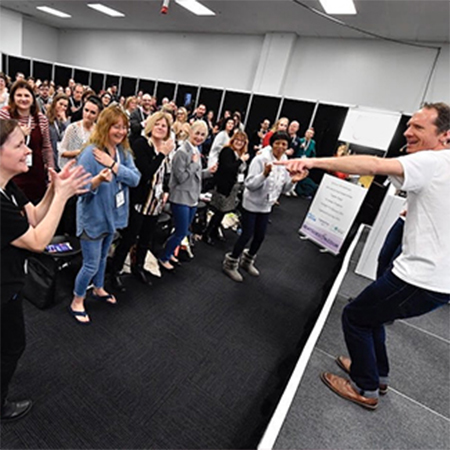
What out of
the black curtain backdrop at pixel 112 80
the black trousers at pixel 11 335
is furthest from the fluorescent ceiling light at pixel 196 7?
the black trousers at pixel 11 335

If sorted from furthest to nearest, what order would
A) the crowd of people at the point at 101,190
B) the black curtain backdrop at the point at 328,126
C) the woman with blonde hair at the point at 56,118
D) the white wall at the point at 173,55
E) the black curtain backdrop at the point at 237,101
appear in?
the white wall at the point at 173,55 < the black curtain backdrop at the point at 237,101 < the black curtain backdrop at the point at 328,126 < the woman with blonde hair at the point at 56,118 < the crowd of people at the point at 101,190

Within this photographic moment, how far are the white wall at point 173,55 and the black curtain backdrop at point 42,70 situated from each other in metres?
2.36

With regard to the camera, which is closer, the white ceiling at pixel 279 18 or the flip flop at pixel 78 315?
the flip flop at pixel 78 315

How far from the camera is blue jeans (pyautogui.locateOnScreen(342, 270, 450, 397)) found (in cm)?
151

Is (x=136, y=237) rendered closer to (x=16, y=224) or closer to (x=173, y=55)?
(x=16, y=224)

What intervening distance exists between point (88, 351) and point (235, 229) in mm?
2773

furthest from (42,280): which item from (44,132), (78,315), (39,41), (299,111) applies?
(39,41)

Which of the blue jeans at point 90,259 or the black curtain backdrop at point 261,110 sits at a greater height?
the black curtain backdrop at point 261,110

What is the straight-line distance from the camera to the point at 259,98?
8.74m

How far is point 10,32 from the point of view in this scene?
12.5 m

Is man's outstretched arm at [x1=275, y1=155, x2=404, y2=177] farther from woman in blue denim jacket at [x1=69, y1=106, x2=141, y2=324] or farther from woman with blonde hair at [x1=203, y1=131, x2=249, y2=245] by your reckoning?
woman with blonde hair at [x1=203, y1=131, x2=249, y2=245]

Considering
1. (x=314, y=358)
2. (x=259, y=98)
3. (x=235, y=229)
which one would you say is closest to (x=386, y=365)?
(x=314, y=358)

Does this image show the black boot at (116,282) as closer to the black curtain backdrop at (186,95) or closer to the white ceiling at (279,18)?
the white ceiling at (279,18)

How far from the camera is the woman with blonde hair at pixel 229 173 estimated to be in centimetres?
324
